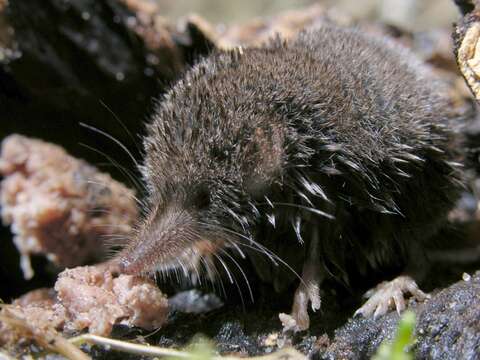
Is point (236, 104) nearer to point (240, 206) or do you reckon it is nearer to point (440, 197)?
point (240, 206)

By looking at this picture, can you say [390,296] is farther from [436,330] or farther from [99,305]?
[99,305]

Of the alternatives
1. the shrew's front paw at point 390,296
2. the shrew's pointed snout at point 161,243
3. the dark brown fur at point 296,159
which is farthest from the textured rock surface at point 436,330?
the shrew's pointed snout at point 161,243

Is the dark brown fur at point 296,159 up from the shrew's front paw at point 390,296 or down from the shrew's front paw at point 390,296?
up

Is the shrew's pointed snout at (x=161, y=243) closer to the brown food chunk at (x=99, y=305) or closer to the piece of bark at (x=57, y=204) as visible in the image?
the brown food chunk at (x=99, y=305)

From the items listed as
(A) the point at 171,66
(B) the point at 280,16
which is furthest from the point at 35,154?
(B) the point at 280,16

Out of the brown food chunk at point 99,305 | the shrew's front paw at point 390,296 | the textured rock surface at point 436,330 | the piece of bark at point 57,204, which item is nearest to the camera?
the textured rock surface at point 436,330

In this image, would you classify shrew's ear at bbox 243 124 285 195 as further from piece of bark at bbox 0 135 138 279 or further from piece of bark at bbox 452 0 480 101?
piece of bark at bbox 0 135 138 279

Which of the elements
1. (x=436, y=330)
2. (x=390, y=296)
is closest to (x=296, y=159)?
(x=390, y=296)
